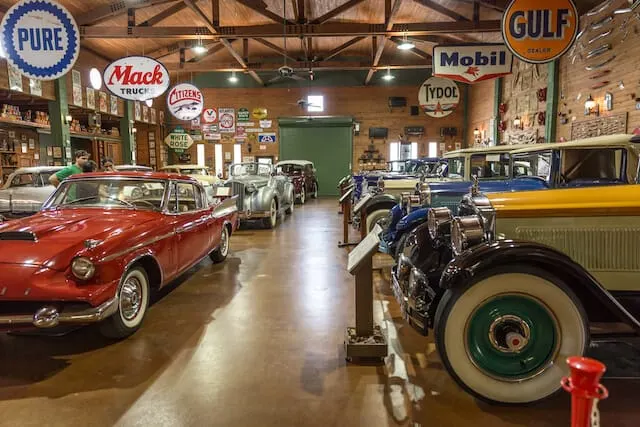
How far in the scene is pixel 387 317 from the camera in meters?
4.36

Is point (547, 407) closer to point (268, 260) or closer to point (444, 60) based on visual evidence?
point (268, 260)

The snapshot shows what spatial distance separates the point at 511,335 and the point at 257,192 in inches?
311

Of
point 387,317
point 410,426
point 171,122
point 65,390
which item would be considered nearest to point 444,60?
point 387,317

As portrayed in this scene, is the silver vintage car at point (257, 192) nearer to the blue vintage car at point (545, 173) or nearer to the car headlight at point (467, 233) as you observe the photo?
the blue vintage car at point (545, 173)

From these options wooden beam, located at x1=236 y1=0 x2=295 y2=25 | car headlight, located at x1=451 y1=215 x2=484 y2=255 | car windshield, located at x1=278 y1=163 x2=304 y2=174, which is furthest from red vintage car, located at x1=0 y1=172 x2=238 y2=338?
car windshield, located at x1=278 y1=163 x2=304 y2=174

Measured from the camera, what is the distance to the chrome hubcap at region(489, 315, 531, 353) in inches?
105

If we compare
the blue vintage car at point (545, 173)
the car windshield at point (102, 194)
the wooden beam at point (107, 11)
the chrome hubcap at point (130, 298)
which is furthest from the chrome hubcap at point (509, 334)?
the wooden beam at point (107, 11)

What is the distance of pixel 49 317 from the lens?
10.1ft

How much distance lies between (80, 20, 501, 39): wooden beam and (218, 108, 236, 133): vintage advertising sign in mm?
8548

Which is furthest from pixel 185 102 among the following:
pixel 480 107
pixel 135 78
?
pixel 480 107

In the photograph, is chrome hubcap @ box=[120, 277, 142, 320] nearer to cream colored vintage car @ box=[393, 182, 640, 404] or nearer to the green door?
cream colored vintage car @ box=[393, 182, 640, 404]

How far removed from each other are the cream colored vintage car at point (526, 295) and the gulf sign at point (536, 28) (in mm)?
3965

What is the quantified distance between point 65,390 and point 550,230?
3458mm

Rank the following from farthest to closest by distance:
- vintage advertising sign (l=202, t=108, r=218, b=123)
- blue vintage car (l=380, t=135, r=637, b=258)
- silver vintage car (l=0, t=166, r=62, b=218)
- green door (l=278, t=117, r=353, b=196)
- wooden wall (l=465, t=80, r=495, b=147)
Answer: green door (l=278, t=117, r=353, b=196) < vintage advertising sign (l=202, t=108, r=218, b=123) < wooden wall (l=465, t=80, r=495, b=147) < silver vintage car (l=0, t=166, r=62, b=218) < blue vintage car (l=380, t=135, r=637, b=258)
